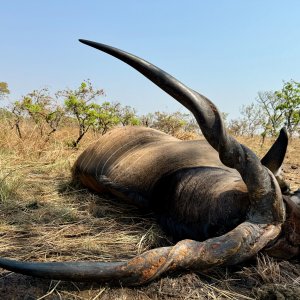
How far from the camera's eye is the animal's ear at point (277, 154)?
2635 millimetres

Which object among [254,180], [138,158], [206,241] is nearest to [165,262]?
[206,241]

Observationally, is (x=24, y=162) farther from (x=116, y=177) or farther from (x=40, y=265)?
(x=40, y=265)

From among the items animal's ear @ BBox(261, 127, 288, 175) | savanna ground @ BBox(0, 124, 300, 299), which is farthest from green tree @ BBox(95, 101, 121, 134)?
animal's ear @ BBox(261, 127, 288, 175)

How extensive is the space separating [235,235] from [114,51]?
3.41 feet

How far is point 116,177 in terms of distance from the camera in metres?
3.70

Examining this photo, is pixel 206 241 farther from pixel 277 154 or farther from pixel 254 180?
pixel 277 154

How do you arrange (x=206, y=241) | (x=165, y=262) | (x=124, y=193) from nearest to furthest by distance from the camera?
1. (x=165, y=262)
2. (x=206, y=241)
3. (x=124, y=193)

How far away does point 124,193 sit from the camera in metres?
3.46

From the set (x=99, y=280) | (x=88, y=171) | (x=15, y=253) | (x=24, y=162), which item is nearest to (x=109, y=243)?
(x=15, y=253)

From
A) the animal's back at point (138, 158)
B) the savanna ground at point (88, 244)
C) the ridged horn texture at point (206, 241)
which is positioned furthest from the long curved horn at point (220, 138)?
the animal's back at point (138, 158)

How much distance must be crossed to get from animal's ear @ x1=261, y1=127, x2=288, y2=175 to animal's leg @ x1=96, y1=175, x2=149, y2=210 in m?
0.98

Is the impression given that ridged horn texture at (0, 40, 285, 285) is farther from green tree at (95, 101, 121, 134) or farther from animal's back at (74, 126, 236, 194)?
green tree at (95, 101, 121, 134)

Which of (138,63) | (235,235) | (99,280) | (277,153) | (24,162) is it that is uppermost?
(138,63)

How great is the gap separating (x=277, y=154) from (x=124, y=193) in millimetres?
1333
